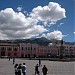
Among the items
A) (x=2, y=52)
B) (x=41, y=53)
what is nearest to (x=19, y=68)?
(x=2, y=52)

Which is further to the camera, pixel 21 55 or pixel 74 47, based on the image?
pixel 74 47

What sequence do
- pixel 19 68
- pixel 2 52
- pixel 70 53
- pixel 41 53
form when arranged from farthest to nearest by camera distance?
pixel 70 53 < pixel 41 53 < pixel 2 52 < pixel 19 68

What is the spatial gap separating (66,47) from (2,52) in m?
36.1

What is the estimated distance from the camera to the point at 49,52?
134 m

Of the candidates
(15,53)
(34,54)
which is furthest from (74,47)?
(15,53)

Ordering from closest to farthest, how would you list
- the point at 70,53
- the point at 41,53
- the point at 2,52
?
the point at 2,52 < the point at 41,53 < the point at 70,53

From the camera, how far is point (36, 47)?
424 feet

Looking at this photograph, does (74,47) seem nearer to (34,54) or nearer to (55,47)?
A: (55,47)

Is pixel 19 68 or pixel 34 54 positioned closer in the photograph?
pixel 19 68

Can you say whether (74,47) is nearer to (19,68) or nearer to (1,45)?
(1,45)

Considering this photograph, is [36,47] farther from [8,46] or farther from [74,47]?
[74,47]

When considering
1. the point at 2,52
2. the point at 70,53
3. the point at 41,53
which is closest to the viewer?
the point at 2,52

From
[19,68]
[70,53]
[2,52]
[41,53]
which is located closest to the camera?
[19,68]

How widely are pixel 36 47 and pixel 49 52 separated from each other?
8556mm
